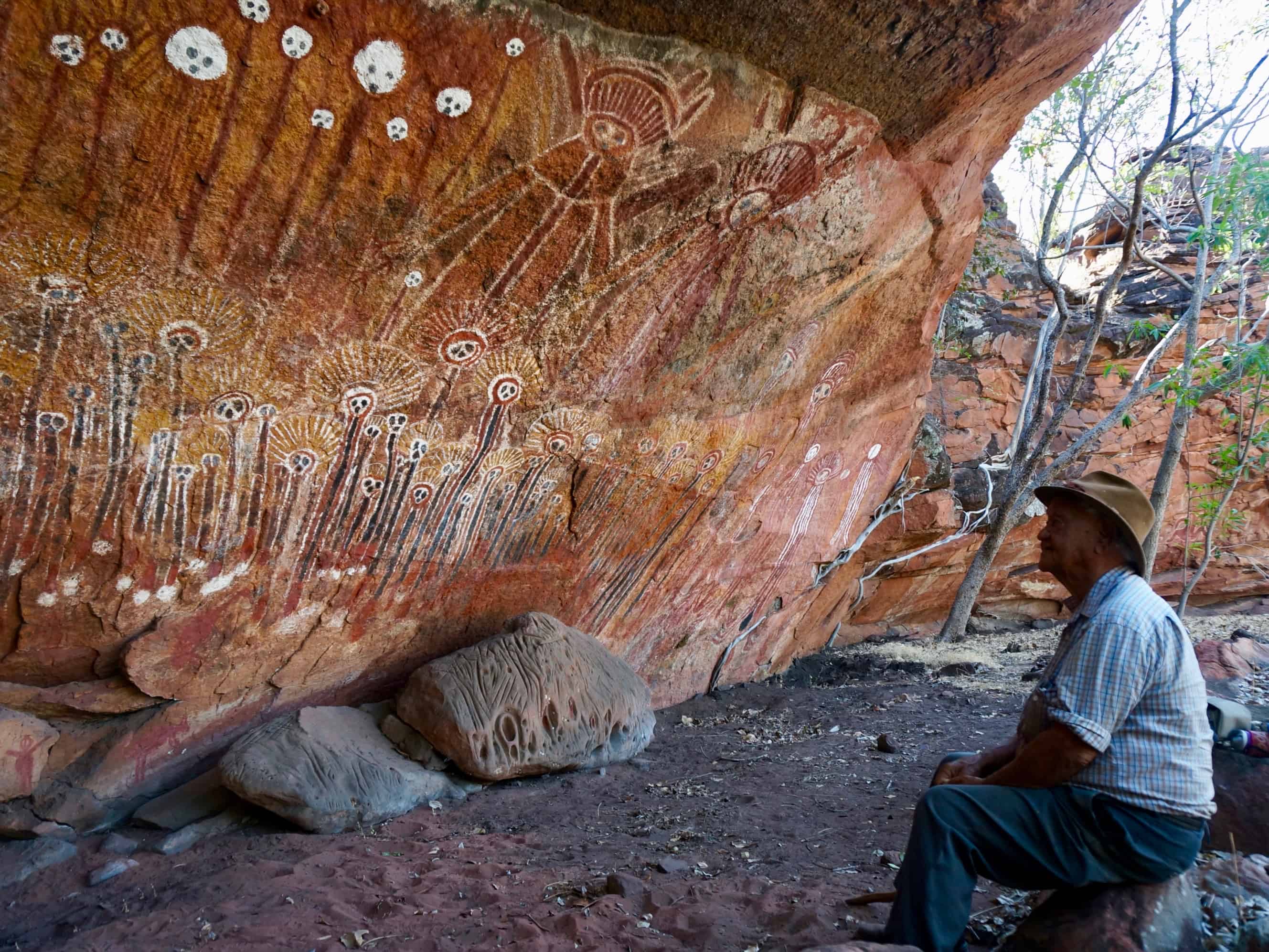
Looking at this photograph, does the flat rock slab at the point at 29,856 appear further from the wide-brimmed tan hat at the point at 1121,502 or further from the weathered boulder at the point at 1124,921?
the wide-brimmed tan hat at the point at 1121,502

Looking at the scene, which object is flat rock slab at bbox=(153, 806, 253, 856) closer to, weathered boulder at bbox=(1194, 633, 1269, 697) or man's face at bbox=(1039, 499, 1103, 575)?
man's face at bbox=(1039, 499, 1103, 575)

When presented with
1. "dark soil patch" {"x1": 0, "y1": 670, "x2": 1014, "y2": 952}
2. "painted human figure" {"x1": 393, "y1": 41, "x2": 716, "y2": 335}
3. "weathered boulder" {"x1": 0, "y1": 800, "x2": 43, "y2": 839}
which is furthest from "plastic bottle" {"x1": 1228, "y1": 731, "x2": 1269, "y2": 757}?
"weathered boulder" {"x1": 0, "y1": 800, "x2": 43, "y2": 839}

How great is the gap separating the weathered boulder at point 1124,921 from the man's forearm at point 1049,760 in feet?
1.04

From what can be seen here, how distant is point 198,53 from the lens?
2.75 meters

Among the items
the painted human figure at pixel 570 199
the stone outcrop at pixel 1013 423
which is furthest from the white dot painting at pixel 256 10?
the stone outcrop at pixel 1013 423

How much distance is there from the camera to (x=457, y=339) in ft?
12.9

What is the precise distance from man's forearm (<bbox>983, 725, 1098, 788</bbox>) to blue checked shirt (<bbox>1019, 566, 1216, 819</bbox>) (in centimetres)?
3

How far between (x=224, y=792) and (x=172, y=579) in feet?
3.31

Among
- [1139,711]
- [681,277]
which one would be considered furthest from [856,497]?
[1139,711]

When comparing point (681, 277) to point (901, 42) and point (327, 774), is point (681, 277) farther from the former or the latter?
point (327, 774)

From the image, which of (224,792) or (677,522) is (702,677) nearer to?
(677,522)

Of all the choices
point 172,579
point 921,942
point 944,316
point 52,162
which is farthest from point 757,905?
point 944,316

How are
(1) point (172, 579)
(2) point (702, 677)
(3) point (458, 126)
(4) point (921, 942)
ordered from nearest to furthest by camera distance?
(4) point (921, 942) → (3) point (458, 126) → (1) point (172, 579) → (2) point (702, 677)

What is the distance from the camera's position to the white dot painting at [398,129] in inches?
125
